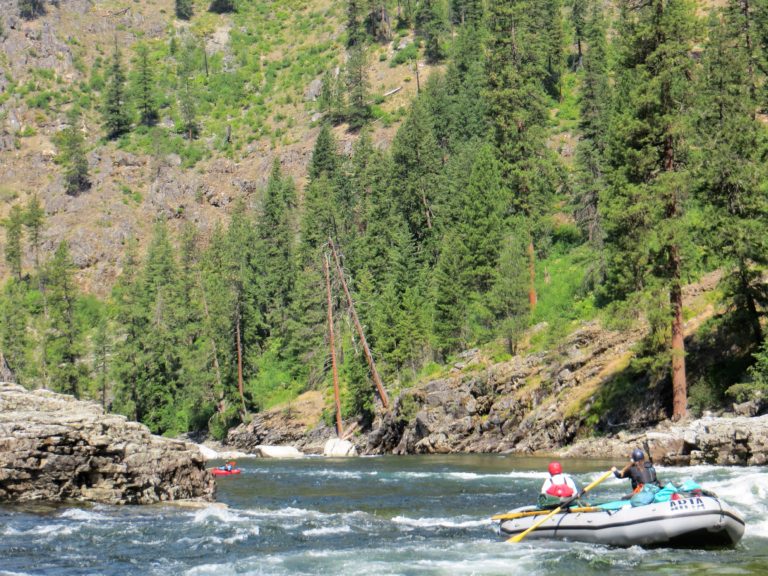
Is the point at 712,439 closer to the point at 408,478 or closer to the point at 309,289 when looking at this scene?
the point at 408,478

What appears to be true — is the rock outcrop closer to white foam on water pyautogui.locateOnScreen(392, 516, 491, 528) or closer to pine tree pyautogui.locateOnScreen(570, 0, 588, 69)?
white foam on water pyautogui.locateOnScreen(392, 516, 491, 528)

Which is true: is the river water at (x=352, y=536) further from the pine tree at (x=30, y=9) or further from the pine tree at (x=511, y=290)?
the pine tree at (x=30, y=9)

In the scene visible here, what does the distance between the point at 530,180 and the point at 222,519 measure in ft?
110

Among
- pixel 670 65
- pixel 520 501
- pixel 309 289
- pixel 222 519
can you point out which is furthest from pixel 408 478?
pixel 309 289

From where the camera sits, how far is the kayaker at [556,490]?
16.4 meters

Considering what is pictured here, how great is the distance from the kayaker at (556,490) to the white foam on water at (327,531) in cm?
437

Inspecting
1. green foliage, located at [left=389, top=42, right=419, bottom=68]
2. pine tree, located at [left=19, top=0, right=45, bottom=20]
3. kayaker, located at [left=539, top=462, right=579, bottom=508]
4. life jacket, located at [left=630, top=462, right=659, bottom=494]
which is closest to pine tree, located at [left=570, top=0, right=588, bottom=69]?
green foliage, located at [left=389, top=42, right=419, bottom=68]

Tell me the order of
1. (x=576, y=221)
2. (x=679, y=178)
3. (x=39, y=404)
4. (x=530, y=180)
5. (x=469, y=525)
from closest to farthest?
(x=469, y=525)
(x=39, y=404)
(x=679, y=178)
(x=530, y=180)
(x=576, y=221)

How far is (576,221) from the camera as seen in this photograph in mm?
56000

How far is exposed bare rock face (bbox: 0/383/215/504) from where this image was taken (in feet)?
61.9

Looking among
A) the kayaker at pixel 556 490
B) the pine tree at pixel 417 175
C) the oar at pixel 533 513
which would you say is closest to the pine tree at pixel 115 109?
the pine tree at pixel 417 175

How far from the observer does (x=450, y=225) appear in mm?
55625

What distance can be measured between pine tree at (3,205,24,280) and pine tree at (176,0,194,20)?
66.2 m

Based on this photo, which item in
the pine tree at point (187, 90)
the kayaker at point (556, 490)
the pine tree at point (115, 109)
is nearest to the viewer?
the kayaker at point (556, 490)
